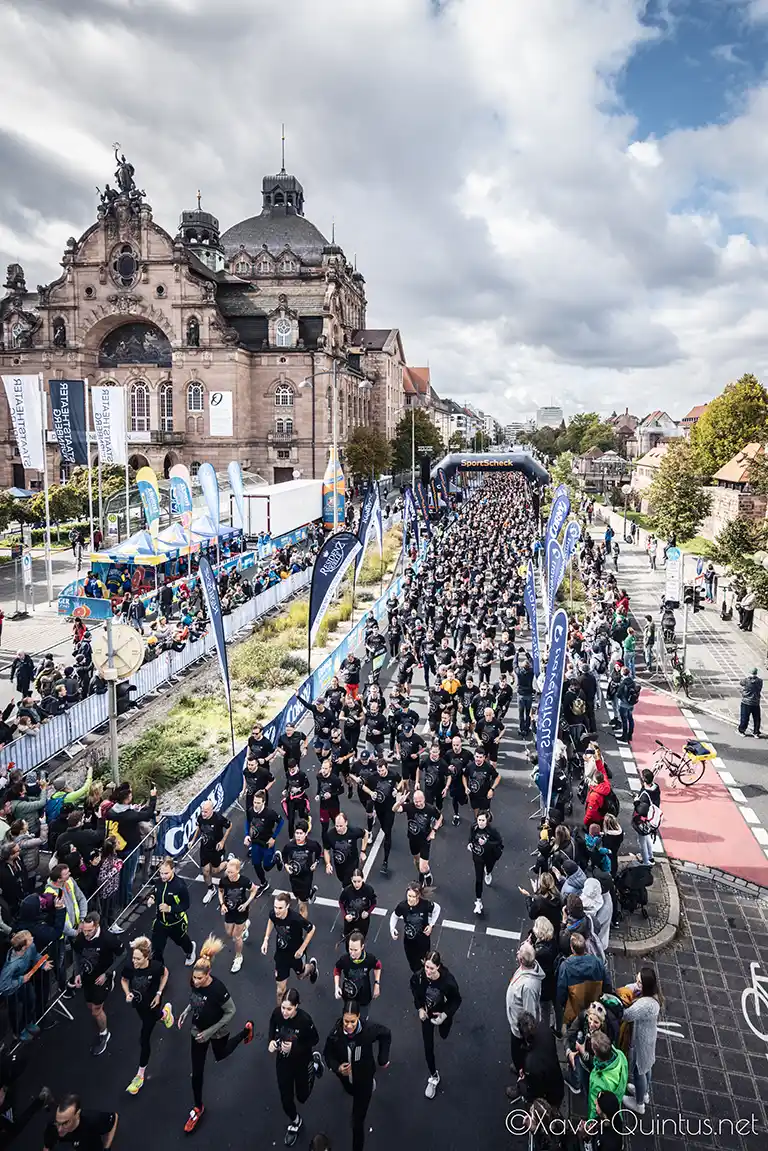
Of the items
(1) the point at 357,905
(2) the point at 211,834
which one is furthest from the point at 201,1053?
(2) the point at 211,834

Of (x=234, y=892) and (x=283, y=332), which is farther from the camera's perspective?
(x=283, y=332)

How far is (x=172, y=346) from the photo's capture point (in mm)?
53812

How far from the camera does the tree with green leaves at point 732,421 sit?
55.9 meters

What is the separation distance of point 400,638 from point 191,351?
4179cm

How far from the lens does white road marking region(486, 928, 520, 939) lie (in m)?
8.74

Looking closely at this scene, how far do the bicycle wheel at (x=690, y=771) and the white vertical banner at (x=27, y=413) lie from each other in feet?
78.4

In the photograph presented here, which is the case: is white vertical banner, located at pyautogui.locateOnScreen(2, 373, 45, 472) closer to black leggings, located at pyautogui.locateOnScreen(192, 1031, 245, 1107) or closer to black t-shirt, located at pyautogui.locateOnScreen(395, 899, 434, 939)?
black t-shirt, located at pyautogui.locateOnScreen(395, 899, 434, 939)

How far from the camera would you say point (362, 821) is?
1190 cm

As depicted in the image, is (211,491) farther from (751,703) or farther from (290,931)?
(290,931)

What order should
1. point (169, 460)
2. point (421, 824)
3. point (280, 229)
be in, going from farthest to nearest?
point (280, 229) < point (169, 460) < point (421, 824)

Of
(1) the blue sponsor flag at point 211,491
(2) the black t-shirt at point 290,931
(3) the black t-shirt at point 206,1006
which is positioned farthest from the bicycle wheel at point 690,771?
(1) the blue sponsor flag at point 211,491

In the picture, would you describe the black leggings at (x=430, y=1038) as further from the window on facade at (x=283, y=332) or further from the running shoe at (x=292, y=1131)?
the window on facade at (x=283, y=332)

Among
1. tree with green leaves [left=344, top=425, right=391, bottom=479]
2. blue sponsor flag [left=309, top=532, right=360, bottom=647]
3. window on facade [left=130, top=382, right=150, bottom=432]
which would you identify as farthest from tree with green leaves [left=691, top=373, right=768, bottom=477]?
blue sponsor flag [left=309, top=532, right=360, bottom=647]

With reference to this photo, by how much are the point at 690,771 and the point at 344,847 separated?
7378mm
